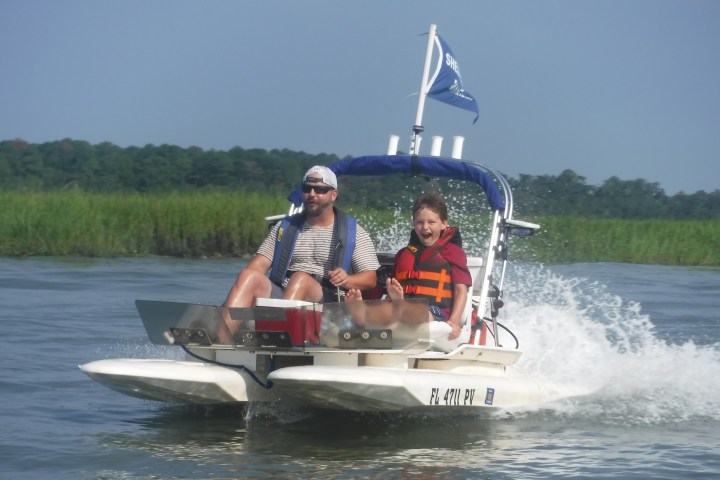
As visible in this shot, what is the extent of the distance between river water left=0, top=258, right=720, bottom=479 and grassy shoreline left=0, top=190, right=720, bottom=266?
7488 millimetres

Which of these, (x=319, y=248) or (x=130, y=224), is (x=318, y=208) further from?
(x=130, y=224)

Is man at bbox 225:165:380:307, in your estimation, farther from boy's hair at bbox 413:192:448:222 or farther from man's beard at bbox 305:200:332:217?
boy's hair at bbox 413:192:448:222

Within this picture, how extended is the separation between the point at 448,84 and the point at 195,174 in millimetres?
26037

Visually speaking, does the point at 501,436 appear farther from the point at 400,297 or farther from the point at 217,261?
the point at 217,261

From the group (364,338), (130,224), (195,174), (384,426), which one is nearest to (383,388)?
(364,338)

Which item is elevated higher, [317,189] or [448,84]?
[448,84]

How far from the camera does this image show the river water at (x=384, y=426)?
709 cm

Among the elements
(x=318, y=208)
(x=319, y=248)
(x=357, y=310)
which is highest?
(x=318, y=208)

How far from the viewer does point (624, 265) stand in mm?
24172

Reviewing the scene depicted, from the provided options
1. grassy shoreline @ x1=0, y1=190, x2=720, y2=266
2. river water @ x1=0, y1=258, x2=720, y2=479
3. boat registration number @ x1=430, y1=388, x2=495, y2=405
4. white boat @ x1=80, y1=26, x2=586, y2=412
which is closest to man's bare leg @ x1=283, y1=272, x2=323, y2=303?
white boat @ x1=80, y1=26, x2=586, y2=412

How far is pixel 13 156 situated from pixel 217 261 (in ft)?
64.0

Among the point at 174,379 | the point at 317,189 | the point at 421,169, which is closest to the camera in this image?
the point at 174,379

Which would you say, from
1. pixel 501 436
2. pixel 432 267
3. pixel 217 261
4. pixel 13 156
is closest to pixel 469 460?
pixel 501 436

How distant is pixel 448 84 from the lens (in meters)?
10.0
